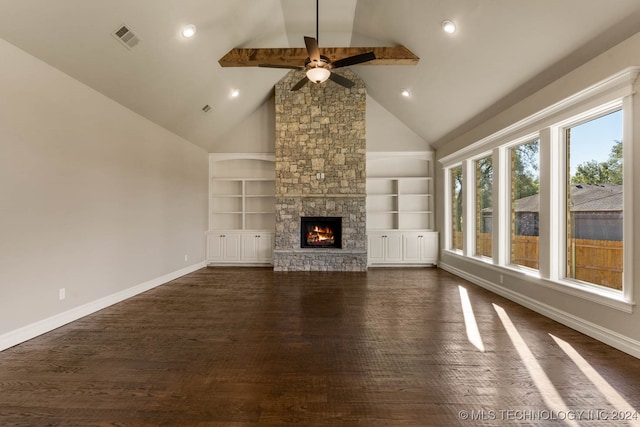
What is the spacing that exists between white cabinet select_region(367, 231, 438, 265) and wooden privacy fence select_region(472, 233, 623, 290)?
3.07 meters

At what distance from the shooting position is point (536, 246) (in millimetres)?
4180

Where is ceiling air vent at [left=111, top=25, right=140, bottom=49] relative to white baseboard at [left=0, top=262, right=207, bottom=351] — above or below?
above

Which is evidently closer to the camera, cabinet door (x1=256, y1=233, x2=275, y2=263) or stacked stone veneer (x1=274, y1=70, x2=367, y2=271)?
stacked stone veneer (x1=274, y1=70, x2=367, y2=271)

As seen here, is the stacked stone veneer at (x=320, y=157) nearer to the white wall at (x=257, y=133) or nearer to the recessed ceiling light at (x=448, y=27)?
the white wall at (x=257, y=133)

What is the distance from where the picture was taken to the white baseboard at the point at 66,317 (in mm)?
2844

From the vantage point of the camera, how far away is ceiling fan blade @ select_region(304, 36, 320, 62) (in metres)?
3.64

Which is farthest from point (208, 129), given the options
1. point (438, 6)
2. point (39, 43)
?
point (438, 6)

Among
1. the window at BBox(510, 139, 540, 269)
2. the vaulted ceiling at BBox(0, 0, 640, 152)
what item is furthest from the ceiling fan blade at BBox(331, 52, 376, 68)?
the window at BBox(510, 139, 540, 269)

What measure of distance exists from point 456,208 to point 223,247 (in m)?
5.54

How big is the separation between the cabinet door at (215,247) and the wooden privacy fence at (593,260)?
627 centimetres

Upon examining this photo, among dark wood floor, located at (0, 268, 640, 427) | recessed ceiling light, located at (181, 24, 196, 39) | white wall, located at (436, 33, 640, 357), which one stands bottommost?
dark wood floor, located at (0, 268, 640, 427)

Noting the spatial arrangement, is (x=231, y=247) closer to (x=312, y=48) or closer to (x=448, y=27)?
(x=312, y=48)

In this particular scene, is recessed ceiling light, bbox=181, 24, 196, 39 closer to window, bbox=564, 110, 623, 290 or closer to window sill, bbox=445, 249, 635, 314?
window, bbox=564, 110, 623, 290

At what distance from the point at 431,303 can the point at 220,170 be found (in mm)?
5903
